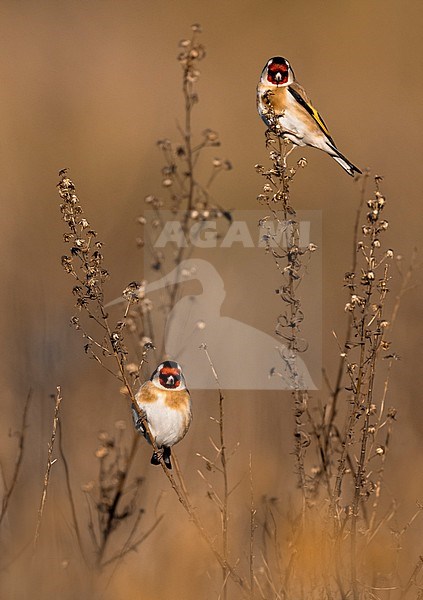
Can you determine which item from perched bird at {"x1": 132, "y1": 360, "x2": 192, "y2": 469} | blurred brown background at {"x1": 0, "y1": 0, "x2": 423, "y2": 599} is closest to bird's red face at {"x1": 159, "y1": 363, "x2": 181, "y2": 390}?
perched bird at {"x1": 132, "y1": 360, "x2": 192, "y2": 469}

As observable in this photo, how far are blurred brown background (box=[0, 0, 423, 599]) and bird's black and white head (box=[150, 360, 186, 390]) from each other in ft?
1.63

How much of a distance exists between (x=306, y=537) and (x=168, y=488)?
1794mm

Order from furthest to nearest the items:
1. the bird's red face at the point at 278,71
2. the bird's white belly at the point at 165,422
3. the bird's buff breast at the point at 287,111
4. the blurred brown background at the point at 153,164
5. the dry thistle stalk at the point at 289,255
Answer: the blurred brown background at the point at 153,164 < the bird's red face at the point at 278,71 < the bird's white belly at the point at 165,422 < the bird's buff breast at the point at 287,111 < the dry thistle stalk at the point at 289,255

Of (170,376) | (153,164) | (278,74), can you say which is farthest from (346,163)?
(153,164)

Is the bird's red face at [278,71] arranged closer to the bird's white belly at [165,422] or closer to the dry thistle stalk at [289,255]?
the dry thistle stalk at [289,255]

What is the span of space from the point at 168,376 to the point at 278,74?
1121 millimetres

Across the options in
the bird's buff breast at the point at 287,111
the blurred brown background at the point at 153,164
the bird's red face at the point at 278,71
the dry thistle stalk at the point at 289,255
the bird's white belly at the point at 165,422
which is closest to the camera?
the dry thistle stalk at the point at 289,255

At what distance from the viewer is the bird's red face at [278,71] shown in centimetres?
367

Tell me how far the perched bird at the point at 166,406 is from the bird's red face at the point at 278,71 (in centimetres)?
106

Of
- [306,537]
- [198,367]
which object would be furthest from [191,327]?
[306,537]

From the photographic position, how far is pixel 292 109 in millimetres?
3568

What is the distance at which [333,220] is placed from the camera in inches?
285

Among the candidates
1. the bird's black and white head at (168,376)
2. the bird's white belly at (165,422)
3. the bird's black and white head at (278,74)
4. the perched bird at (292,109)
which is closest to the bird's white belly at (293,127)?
the perched bird at (292,109)

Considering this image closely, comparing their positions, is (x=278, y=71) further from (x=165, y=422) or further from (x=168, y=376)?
(x=165, y=422)
